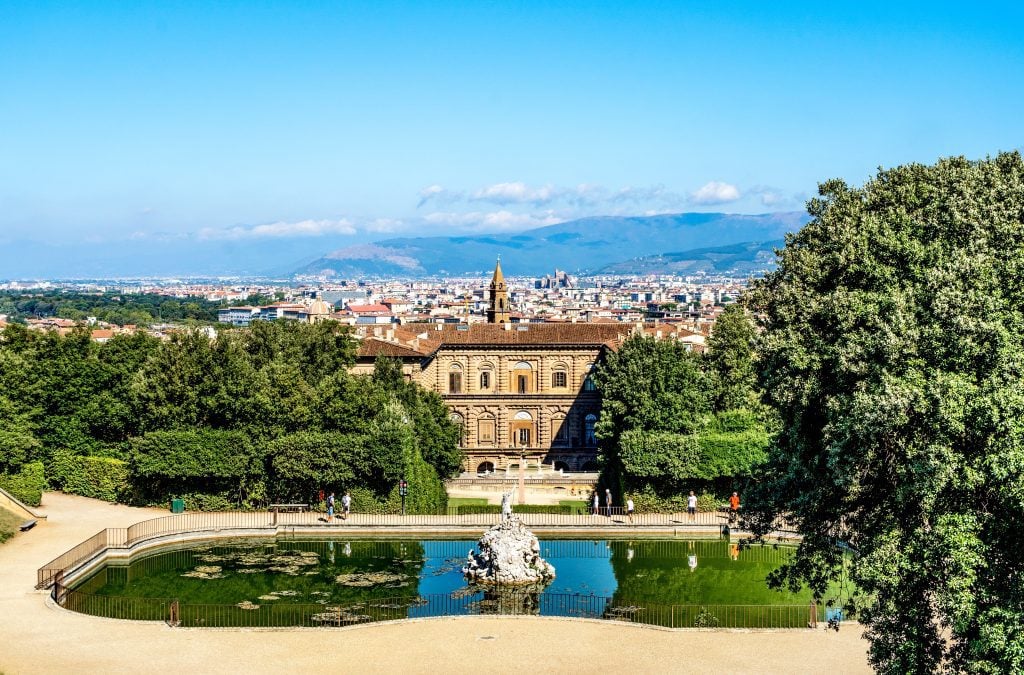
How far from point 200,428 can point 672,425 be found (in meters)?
19.0

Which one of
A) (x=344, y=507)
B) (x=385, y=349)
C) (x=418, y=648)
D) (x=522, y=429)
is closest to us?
(x=418, y=648)

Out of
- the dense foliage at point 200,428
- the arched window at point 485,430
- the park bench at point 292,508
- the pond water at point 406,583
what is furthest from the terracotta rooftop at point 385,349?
the pond water at point 406,583

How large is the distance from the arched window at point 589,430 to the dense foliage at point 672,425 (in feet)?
49.7

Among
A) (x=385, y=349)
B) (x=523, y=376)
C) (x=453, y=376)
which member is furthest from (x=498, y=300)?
(x=385, y=349)

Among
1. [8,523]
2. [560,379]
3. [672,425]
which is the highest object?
[560,379]

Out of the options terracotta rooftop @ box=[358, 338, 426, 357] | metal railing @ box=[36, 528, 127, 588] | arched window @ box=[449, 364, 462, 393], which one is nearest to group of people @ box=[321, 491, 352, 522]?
metal railing @ box=[36, 528, 127, 588]

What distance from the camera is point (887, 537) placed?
22.1 meters

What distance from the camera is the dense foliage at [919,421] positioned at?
20.6 m

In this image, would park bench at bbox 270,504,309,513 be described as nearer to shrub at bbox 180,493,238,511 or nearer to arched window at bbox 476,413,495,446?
shrub at bbox 180,493,238,511

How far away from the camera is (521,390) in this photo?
75438 mm

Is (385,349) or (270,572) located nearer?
(270,572)

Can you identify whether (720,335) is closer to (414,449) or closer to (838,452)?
(414,449)

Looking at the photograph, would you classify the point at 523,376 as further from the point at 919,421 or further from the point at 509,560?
the point at 919,421

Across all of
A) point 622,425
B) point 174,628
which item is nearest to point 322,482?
point 622,425
